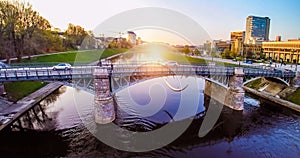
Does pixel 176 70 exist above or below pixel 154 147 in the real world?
above

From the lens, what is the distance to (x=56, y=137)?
22.1 m

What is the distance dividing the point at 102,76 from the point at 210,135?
50.1 feet

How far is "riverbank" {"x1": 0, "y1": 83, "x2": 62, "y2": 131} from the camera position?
24.3 metres

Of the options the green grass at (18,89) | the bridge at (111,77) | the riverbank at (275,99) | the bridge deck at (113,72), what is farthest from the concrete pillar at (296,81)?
the green grass at (18,89)

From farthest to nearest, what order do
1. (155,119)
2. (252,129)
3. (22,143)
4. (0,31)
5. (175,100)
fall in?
(0,31), (175,100), (155,119), (252,129), (22,143)

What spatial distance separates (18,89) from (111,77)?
62.8ft

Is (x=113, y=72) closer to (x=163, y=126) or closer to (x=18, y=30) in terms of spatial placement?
(x=163, y=126)

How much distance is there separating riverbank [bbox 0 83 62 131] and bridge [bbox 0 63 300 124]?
380 centimetres

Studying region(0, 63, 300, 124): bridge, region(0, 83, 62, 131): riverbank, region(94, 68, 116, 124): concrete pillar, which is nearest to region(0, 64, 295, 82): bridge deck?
region(0, 63, 300, 124): bridge

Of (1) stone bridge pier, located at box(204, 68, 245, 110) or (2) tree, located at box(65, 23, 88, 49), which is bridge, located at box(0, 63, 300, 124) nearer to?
(1) stone bridge pier, located at box(204, 68, 245, 110)

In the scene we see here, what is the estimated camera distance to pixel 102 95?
80.4ft

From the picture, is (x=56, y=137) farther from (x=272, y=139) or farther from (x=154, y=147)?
(x=272, y=139)

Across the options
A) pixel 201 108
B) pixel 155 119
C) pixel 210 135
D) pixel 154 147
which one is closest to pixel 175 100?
pixel 201 108

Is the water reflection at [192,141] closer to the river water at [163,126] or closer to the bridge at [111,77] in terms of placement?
the river water at [163,126]
